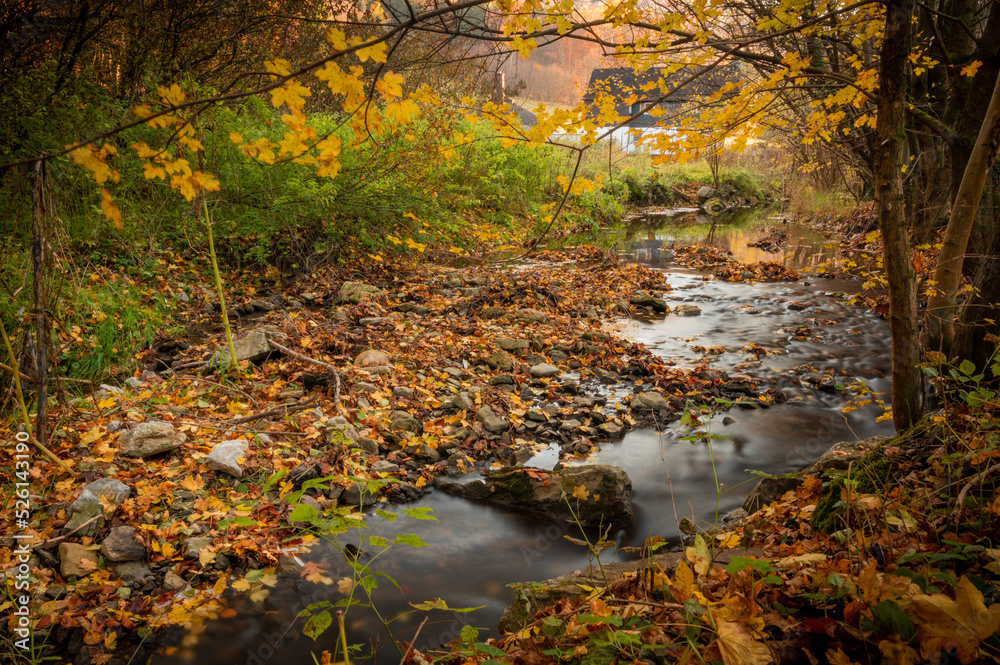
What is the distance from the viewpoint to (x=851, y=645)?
1.50 metres

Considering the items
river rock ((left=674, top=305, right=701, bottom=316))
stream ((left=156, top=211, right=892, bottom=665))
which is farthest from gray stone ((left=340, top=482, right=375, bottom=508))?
river rock ((left=674, top=305, right=701, bottom=316))

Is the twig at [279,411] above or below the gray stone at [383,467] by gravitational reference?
above

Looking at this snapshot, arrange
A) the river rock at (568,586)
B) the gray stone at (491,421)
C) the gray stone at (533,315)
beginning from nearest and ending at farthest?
the river rock at (568,586), the gray stone at (491,421), the gray stone at (533,315)

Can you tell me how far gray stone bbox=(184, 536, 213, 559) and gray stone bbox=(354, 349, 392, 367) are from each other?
257 cm

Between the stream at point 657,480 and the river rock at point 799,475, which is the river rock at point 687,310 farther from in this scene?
the river rock at point 799,475

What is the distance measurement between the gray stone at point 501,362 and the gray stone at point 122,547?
365 centimetres

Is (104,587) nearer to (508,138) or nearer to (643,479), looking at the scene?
(508,138)

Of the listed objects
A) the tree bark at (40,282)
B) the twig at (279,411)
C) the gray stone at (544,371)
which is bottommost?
the gray stone at (544,371)

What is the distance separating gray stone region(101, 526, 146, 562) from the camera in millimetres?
2768

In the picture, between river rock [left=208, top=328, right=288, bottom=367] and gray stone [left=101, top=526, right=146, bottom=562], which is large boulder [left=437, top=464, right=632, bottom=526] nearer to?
gray stone [left=101, top=526, right=146, bottom=562]

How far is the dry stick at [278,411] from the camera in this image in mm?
4107

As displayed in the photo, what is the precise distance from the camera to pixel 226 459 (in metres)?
3.53

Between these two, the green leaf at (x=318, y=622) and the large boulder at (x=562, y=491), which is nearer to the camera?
the green leaf at (x=318, y=622)

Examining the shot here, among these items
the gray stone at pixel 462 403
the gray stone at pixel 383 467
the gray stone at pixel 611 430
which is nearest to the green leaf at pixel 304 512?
the gray stone at pixel 383 467
